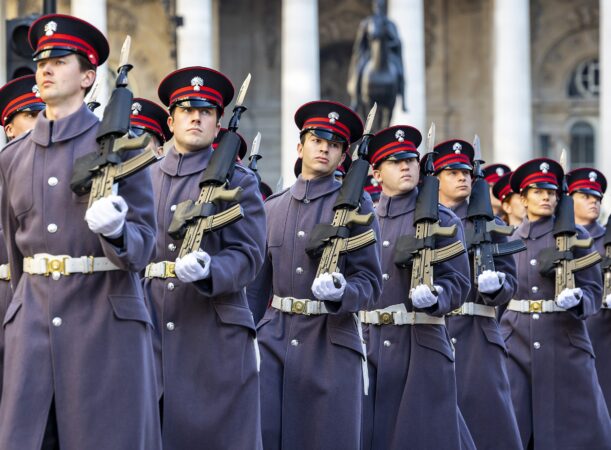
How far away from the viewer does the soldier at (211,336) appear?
8.47 metres

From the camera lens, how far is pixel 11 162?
24.7ft

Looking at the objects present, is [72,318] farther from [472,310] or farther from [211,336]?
[472,310]

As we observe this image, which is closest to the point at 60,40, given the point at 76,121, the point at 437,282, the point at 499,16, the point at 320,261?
the point at 76,121

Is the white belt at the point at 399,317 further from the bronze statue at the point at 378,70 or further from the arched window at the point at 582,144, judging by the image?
the arched window at the point at 582,144

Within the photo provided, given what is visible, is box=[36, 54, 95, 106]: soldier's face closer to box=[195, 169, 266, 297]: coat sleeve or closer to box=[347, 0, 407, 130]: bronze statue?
box=[195, 169, 266, 297]: coat sleeve

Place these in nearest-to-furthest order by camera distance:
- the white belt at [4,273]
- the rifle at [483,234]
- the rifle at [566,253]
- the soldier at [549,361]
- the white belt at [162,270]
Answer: the white belt at [162,270]
the white belt at [4,273]
the rifle at [483,234]
the rifle at [566,253]
the soldier at [549,361]

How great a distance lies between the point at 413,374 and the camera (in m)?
10.7

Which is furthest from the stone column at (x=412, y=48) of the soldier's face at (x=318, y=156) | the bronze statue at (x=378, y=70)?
the soldier's face at (x=318, y=156)

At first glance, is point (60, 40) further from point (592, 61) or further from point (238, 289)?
point (592, 61)

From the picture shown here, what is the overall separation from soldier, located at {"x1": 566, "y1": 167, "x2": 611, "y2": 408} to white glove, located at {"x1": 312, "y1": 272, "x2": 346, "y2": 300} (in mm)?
6246

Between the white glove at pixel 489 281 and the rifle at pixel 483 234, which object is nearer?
the white glove at pixel 489 281

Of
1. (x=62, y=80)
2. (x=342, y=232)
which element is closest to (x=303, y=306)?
(x=342, y=232)

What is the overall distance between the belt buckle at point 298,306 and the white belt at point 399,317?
1172mm

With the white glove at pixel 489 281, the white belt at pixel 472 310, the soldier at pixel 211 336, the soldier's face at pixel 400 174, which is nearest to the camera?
the soldier at pixel 211 336
